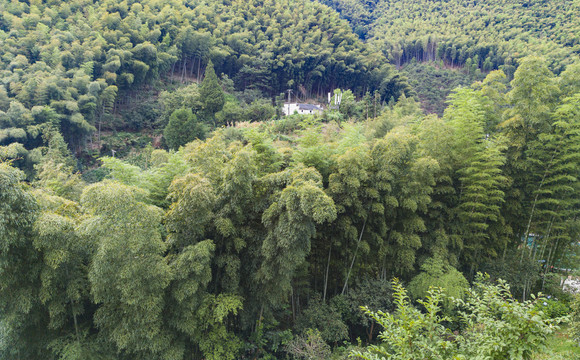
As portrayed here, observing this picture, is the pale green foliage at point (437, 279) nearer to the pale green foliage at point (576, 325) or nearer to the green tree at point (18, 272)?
the pale green foliage at point (576, 325)

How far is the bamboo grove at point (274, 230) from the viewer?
213 inches

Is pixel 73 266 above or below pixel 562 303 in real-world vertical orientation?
above

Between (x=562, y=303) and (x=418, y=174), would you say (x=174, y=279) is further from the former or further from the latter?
(x=562, y=303)

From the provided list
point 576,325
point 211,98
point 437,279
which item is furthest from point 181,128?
point 576,325

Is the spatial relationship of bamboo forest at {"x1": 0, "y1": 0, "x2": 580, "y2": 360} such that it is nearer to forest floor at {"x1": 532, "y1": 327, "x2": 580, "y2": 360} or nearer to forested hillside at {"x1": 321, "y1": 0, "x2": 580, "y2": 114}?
forest floor at {"x1": 532, "y1": 327, "x2": 580, "y2": 360}

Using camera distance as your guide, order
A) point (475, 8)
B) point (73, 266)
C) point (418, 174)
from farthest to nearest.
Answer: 1. point (475, 8)
2. point (418, 174)
3. point (73, 266)

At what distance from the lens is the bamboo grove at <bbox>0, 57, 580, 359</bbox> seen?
541cm

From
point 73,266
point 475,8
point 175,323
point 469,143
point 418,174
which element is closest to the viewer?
point 73,266

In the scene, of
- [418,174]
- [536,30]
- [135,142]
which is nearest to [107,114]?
[135,142]

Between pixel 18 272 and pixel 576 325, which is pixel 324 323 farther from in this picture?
pixel 18 272

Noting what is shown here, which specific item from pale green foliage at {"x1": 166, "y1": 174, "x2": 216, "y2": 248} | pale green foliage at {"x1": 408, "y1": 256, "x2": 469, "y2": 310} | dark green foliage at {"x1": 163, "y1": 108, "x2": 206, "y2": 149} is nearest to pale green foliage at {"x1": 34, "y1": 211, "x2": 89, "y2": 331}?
pale green foliage at {"x1": 166, "y1": 174, "x2": 216, "y2": 248}

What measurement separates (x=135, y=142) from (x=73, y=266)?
20.2 metres

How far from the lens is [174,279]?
6027 mm

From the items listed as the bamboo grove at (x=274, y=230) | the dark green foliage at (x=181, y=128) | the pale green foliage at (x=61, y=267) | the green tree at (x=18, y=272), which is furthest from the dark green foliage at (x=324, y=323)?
the dark green foliage at (x=181, y=128)
